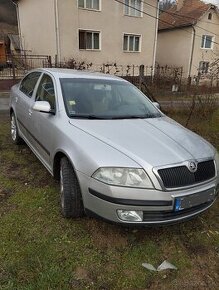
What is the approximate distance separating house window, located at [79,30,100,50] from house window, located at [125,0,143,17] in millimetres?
2776

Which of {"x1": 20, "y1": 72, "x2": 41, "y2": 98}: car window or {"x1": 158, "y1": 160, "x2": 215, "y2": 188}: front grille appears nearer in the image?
{"x1": 158, "y1": 160, "x2": 215, "y2": 188}: front grille

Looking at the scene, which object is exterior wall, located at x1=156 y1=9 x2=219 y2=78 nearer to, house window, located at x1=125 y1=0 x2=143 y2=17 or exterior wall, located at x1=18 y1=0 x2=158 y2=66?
exterior wall, located at x1=18 y1=0 x2=158 y2=66

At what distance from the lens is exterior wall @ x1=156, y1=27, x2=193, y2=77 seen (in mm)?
24734

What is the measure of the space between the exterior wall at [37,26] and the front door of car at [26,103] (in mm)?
12966

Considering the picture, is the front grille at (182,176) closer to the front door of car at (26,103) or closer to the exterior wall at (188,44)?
the front door of car at (26,103)

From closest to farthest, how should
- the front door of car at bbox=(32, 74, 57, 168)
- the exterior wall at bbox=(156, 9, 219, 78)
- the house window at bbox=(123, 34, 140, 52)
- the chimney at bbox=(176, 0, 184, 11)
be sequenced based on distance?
1. the front door of car at bbox=(32, 74, 57, 168)
2. the house window at bbox=(123, 34, 140, 52)
3. the exterior wall at bbox=(156, 9, 219, 78)
4. the chimney at bbox=(176, 0, 184, 11)

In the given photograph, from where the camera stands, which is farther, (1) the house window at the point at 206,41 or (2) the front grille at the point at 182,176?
(1) the house window at the point at 206,41

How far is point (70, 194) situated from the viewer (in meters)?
2.96

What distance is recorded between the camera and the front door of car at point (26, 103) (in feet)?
14.5

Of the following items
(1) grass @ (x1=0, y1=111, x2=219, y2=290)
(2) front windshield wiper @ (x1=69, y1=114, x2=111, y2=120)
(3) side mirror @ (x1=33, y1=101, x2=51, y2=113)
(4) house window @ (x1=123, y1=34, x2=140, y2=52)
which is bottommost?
(1) grass @ (x1=0, y1=111, x2=219, y2=290)

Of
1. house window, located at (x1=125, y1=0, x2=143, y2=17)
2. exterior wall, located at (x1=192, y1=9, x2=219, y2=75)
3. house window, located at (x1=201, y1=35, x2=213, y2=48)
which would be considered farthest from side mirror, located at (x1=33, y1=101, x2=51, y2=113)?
house window, located at (x1=201, y1=35, x2=213, y2=48)

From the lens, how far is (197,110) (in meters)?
7.25

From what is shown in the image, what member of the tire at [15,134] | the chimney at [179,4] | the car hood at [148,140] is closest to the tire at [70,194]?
the car hood at [148,140]

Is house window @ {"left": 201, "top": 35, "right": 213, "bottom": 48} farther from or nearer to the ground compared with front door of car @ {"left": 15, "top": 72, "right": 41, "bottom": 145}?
farther from the ground
